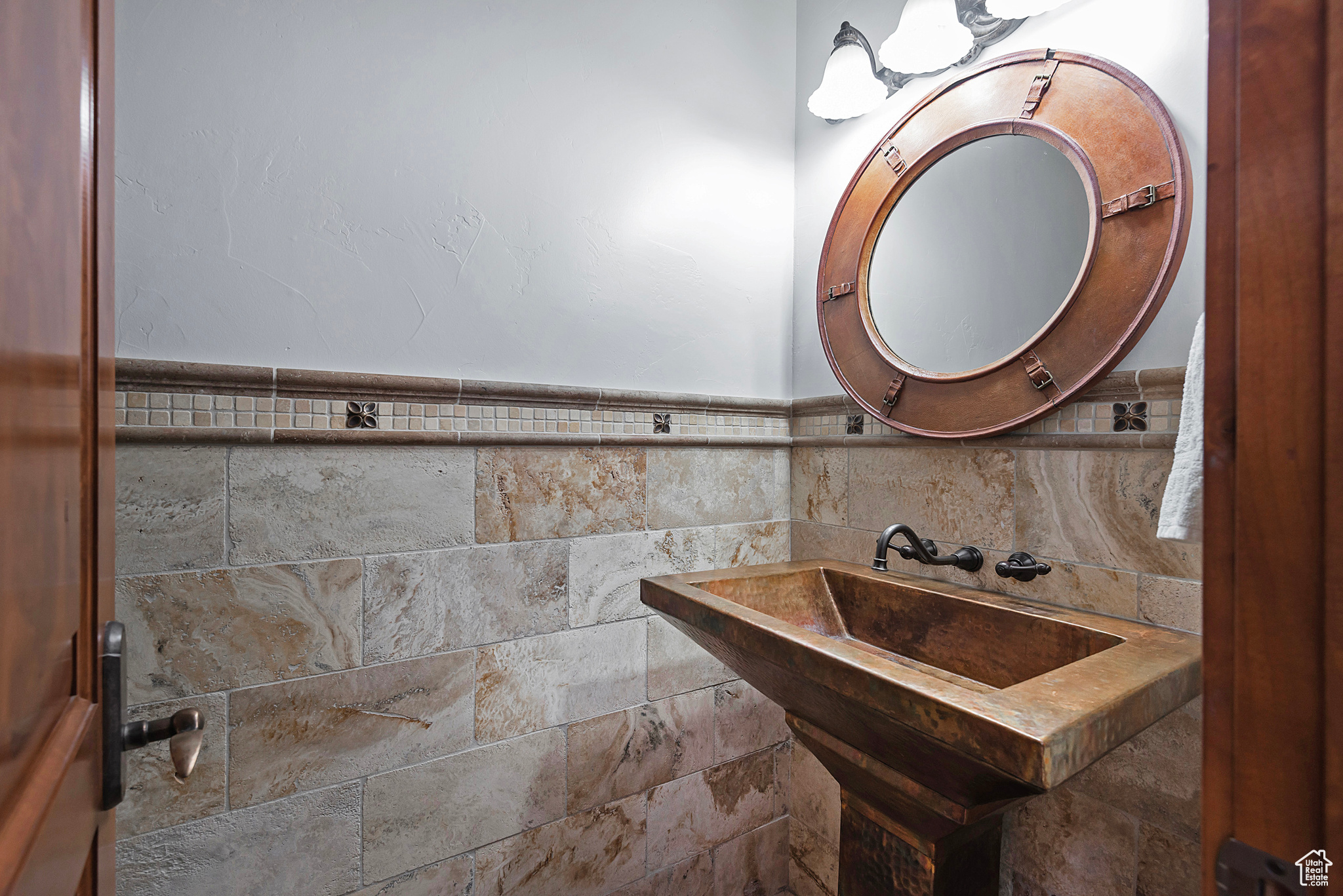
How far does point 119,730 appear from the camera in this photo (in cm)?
48

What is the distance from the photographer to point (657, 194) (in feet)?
4.89

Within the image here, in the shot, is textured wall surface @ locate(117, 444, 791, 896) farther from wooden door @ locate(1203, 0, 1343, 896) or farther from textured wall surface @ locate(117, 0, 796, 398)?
wooden door @ locate(1203, 0, 1343, 896)

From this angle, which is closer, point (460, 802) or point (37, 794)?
point (37, 794)

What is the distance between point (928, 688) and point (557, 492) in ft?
2.89

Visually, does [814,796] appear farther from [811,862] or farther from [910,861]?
[910,861]

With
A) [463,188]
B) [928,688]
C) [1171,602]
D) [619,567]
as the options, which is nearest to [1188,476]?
[928,688]

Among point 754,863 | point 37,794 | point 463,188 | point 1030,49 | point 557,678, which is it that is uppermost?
point 1030,49

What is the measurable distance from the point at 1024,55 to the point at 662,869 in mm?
2010

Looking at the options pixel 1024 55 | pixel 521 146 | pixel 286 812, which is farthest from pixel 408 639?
pixel 1024 55

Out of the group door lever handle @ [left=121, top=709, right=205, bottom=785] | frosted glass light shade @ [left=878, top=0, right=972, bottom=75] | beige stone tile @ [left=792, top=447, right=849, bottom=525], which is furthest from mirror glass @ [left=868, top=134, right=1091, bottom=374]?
door lever handle @ [left=121, top=709, right=205, bottom=785]

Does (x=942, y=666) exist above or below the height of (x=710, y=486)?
below

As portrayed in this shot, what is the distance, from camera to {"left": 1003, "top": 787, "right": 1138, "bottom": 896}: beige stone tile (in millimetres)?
1014

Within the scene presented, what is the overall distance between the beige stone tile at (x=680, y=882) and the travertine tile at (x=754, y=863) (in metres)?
0.03

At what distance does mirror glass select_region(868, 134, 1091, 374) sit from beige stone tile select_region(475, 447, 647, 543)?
2.42ft
